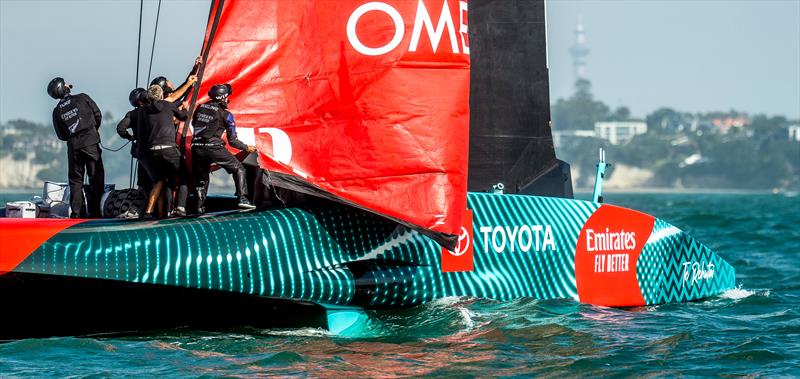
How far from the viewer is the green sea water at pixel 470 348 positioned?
7270 millimetres

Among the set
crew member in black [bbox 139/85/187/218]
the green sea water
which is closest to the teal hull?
the green sea water

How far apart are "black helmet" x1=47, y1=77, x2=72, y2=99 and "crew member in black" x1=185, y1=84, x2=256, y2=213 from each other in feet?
3.61

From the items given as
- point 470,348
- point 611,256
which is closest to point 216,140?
point 470,348

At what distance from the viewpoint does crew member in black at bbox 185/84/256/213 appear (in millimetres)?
8273

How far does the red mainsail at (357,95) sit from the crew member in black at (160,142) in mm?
272

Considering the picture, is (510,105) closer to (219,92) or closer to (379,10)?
(379,10)

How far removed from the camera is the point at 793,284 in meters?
12.6

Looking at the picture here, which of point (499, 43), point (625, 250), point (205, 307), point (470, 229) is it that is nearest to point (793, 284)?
point (625, 250)

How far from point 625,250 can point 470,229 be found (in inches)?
66.3

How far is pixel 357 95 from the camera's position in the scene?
8.42 m

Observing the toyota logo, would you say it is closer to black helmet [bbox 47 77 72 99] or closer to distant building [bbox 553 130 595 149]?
black helmet [bbox 47 77 72 99]

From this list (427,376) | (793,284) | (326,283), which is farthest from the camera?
(793,284)

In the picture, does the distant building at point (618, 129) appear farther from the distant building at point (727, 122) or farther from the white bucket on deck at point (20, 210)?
the white bucket on deck at point (20, 210)

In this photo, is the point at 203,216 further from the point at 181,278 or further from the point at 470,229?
the point at 470,229
